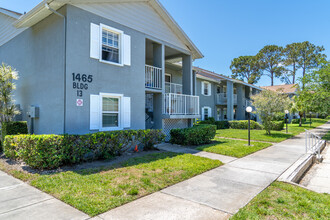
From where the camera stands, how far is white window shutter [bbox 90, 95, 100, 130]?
7570mm

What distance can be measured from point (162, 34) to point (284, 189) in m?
9.09

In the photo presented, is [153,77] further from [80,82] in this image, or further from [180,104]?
[80,82]

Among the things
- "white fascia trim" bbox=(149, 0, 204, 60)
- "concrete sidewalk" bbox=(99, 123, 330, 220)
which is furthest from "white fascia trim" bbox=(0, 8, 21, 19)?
"concrete sidewalk" bbox=(99, 123, 330, 220)

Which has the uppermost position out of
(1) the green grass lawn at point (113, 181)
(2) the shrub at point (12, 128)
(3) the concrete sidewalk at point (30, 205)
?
(2) the shrub at point (12, 128)

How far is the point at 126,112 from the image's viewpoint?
8.82 metres

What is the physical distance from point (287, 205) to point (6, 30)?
13.7 meters

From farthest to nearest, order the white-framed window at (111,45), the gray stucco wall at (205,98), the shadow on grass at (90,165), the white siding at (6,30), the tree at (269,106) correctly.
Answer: the gray stucco wall at (205,98) < the tree at (269,106) < the white siding at (6,30) < the white-framed window at (111,45) < the shadow on grass at (90,165)

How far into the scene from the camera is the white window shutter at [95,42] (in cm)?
769

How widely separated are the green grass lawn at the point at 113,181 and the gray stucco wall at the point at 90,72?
223cm

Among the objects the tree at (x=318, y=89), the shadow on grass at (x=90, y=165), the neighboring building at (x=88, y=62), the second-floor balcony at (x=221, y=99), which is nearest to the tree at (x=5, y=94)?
the neighboring building at (x=88, y=62)

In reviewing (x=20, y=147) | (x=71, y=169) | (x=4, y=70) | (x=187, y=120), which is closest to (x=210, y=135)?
(x=187, y=120)

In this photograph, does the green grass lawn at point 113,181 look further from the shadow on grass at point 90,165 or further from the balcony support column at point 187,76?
the balcony support column at point 187,76

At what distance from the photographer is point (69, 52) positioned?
23.1ft

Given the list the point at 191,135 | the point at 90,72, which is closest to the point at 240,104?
the point at 191,135
